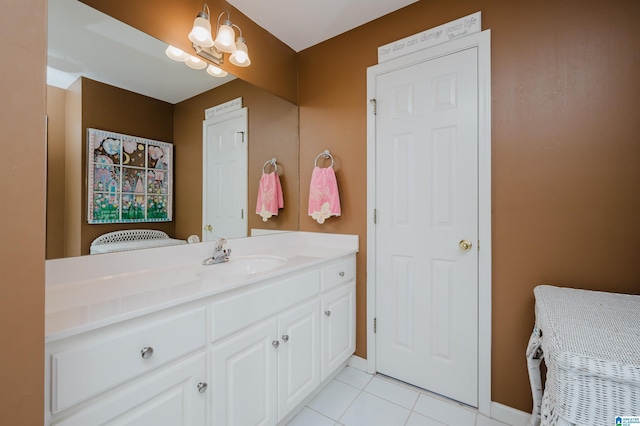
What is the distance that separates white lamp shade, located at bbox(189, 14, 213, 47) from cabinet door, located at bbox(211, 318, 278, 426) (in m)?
1.48

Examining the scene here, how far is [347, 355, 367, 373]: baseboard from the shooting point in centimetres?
192

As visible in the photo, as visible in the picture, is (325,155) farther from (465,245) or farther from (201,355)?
(201,355)

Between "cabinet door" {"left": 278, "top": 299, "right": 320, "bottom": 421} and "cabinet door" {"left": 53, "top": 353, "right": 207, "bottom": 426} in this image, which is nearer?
"cabinet door" {"left": 53, "top": 353, "right": 207, "bottom": 426}

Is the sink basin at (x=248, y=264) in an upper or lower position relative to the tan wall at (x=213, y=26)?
lower

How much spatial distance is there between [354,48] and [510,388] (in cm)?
231

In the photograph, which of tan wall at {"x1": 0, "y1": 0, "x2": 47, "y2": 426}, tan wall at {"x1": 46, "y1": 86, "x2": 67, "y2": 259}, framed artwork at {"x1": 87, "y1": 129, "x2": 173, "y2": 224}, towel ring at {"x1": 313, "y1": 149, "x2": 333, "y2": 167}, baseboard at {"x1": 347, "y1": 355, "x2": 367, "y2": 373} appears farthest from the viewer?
towel ring at {"x1": 313, "y1": 149, "x2": 333, "y2": 167}

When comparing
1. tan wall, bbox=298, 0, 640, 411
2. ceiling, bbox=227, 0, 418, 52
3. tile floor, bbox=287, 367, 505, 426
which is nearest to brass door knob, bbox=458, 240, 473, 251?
tan wall, bbox=298, 0, 640, 411

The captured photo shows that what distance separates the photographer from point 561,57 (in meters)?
1.31

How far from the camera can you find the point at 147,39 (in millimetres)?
1341

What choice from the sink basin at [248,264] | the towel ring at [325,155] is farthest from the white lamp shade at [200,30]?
the sink basin at [248,264]

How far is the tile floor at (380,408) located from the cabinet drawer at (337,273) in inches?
26.5

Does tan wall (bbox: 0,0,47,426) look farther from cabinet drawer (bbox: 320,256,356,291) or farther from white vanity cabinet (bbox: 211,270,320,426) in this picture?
cabinet drawer (bbox: 320,256,356,291)

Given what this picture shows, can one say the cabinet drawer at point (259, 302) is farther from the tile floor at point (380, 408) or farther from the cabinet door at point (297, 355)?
the tile floor at point (380, 408)

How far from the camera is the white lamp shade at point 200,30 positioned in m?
1.39
